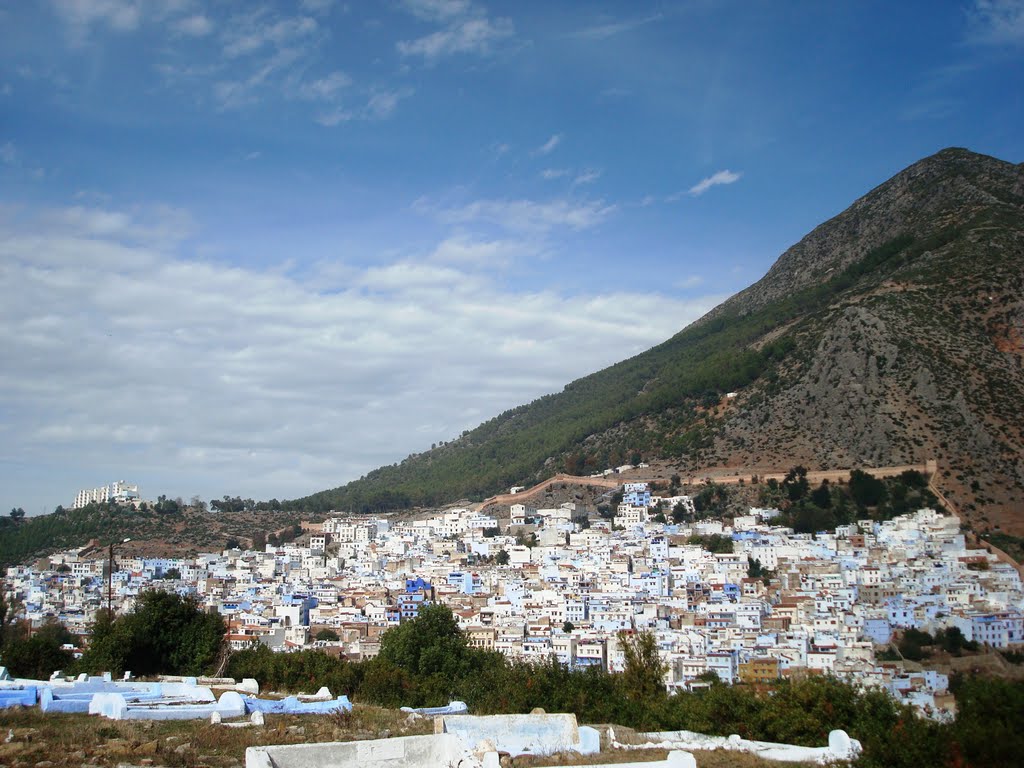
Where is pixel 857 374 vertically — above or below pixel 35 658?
above

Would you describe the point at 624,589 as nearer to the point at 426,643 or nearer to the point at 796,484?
the point at 796,484

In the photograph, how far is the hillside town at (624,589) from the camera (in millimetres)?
30406

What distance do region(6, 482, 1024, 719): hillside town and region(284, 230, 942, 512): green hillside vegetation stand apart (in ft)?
23.5

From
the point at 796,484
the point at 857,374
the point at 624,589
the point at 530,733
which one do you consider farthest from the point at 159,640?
the point at 857,374

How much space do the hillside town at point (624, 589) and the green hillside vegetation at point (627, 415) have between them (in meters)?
7.17

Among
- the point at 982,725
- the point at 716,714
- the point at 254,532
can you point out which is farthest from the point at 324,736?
the point at 254,532

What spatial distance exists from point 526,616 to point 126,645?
2101 centimetres

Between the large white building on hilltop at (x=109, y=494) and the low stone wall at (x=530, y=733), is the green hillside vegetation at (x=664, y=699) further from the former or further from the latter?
the large white building on hilltop at (x=109, y=494)

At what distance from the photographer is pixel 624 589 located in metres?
43.2

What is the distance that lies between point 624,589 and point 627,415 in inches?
1067

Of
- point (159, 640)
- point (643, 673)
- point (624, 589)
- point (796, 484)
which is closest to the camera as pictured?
point (643, 673)

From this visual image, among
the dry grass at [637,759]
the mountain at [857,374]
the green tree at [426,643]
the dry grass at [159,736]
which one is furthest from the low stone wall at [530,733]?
the mountain at [857,374]

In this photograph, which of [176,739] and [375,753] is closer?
[375,753]

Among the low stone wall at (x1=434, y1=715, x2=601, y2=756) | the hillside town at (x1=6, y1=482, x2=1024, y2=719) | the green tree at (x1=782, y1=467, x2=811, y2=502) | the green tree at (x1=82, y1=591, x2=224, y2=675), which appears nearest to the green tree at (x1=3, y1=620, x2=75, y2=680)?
the green tree at (x1=82, y1=591, x2=224, y2=675)
